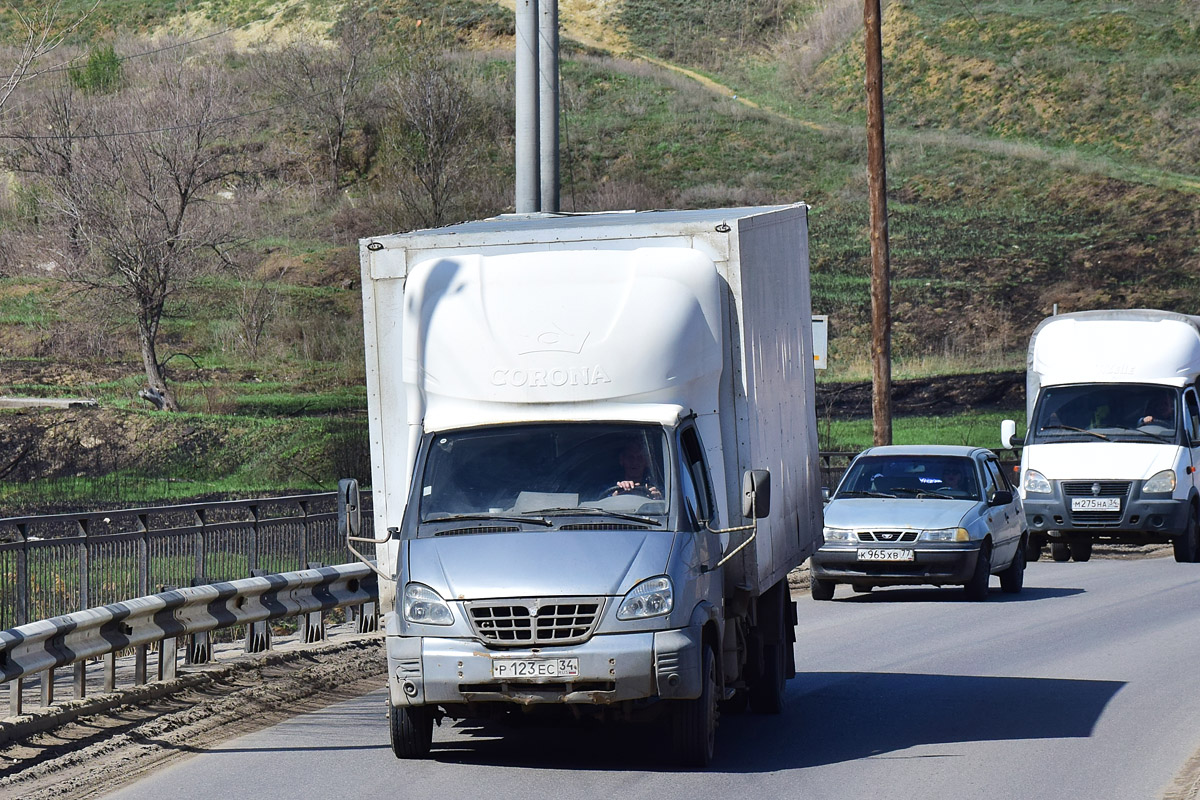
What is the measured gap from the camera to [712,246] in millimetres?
9742

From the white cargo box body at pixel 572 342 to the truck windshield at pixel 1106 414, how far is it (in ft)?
49.8

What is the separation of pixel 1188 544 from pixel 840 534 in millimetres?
8156

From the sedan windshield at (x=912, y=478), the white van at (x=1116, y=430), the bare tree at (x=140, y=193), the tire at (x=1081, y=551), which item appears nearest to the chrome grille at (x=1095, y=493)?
the white van at (x=1116, y=430)

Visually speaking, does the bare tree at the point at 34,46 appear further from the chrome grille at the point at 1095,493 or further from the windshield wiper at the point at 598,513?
the chrome grille at the point at 1095,493

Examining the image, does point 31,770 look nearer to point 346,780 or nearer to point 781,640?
point 346,780

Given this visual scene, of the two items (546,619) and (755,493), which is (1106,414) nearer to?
(755,493)

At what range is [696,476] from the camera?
31.5 feet

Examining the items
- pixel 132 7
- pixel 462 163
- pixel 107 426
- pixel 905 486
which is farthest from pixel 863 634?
pixel 132 7

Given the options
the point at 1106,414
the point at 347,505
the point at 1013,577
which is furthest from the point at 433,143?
the point at 347,505

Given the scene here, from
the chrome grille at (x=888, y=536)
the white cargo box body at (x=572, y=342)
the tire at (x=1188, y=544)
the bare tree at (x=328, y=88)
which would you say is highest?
the bare tree at (x=328, y=88)

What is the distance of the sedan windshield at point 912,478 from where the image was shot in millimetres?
19500

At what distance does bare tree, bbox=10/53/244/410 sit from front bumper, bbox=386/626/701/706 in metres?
30.2

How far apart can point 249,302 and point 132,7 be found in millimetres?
58268

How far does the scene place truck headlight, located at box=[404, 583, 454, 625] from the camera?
28.8ft
